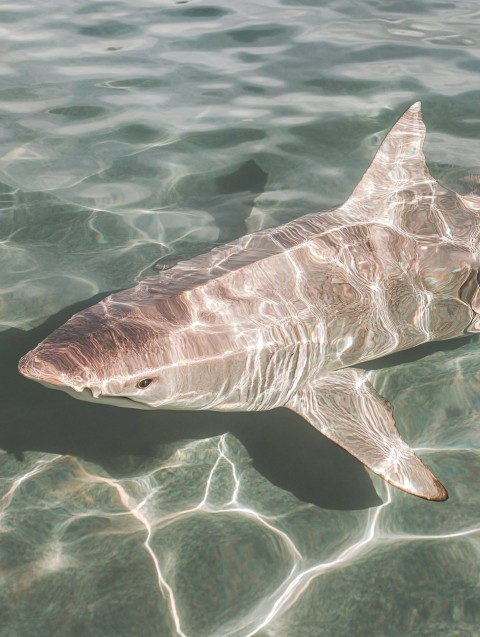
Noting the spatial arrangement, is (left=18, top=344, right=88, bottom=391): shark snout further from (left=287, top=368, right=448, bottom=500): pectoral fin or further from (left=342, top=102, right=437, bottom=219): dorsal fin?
(left=342, top=102, right=437, bottom=219): dorsal fin

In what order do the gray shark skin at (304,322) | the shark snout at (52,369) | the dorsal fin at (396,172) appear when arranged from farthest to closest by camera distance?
the dorsal fin at (396,172)
the gray shark skin at (304,322)
the shark snout at (52,369)

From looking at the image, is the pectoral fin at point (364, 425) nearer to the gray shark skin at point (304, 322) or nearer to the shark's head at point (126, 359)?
the gray shark skin at point (304, 322)

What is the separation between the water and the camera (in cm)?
374

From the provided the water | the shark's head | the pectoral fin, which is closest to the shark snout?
the shark's head

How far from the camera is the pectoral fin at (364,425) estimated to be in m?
4.03

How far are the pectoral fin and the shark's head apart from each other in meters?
0.78

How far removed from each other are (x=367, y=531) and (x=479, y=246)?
275 cm

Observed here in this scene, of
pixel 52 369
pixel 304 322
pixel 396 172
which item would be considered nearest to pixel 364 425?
pixel 304 322

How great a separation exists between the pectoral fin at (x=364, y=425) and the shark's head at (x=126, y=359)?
0.78 m

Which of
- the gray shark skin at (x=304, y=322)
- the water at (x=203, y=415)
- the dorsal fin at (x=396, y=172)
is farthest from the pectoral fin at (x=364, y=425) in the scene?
the dorsal fin at (x=396, y=172)

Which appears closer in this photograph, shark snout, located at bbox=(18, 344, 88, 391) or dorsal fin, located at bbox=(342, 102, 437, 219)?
shark snout, located at bbox=(18, 344, 88, 391)

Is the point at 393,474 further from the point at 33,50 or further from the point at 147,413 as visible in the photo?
the point at 33,50

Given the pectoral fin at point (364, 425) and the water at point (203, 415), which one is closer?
the water at point (203, 415)

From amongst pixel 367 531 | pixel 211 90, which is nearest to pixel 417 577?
pixel 367 531
